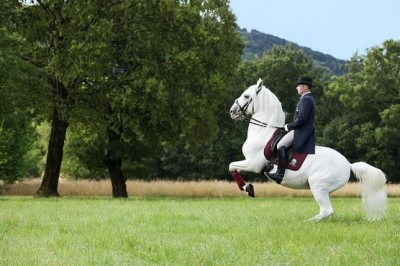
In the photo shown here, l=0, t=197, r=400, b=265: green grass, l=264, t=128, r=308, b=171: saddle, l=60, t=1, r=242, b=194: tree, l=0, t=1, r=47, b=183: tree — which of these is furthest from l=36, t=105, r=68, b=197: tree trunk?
l=264, t=128, r=308, b=171: saddle

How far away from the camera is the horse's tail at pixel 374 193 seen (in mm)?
11969

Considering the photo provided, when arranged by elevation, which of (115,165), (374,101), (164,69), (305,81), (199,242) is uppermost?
(374,101)

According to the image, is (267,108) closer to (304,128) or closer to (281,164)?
(304,128)

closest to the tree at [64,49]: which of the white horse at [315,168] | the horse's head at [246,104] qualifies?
the horse's head at [246,104]

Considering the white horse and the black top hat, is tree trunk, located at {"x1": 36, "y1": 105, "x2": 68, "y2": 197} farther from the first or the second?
the black top hat

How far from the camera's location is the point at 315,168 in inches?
478

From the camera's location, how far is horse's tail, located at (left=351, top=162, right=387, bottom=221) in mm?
11969

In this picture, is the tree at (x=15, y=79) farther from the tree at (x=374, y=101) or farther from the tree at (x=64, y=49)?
the tree at (x=374, y=101)

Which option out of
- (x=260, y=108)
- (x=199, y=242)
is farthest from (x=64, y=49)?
(x=199, y=242)

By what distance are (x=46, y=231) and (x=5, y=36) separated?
19.1 meters

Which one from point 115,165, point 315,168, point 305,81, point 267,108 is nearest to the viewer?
Result: point 315,168

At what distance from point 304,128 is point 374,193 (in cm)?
191

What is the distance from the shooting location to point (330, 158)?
12.2 m

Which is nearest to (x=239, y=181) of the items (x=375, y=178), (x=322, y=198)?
(x=322, y=198)
